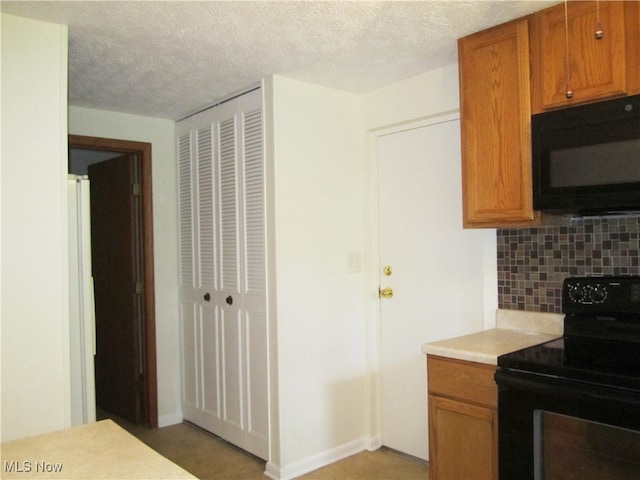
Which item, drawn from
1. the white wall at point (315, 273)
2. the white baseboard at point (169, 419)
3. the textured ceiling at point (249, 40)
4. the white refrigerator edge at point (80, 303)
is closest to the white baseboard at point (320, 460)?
the white wall at point (315, 273)

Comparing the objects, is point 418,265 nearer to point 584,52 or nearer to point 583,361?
point 583,361

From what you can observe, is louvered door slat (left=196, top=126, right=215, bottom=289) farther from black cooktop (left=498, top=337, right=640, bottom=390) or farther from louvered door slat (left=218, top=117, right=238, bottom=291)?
black cooktop (left=498, top=337, right=640, bottom=390)

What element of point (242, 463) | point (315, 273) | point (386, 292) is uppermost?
point (315, 273)

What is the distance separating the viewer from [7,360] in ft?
6.33

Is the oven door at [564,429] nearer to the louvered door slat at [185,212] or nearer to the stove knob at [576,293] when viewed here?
the stove knob at [576,293]

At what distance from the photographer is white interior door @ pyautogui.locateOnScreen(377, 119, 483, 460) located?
2689 mm

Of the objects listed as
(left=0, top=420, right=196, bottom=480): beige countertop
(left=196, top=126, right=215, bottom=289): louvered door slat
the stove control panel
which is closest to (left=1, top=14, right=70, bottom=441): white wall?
(left=0, top=420, right=196, bottom=480): beige countertop

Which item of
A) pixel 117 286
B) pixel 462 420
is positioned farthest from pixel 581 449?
pixel 117 286

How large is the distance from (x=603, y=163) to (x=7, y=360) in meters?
2.30

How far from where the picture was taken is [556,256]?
2.28m

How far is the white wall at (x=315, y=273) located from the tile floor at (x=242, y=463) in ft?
0.34

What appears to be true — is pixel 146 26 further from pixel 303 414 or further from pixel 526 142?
pixel 303 414

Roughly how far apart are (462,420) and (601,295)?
2.45ft

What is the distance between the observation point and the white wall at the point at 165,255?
362cm
